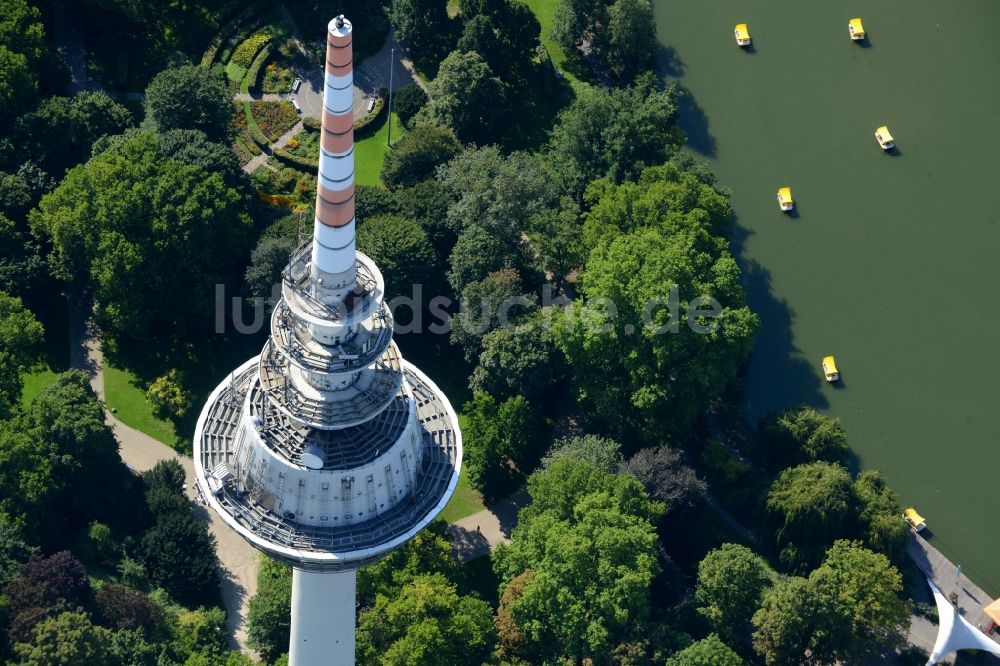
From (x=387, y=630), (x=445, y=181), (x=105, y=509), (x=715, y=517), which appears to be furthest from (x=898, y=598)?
(x=105, y=509)

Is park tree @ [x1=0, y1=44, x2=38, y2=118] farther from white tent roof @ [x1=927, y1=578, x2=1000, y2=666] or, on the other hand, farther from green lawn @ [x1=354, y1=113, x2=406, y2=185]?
white tent roof @ [x1=927, y1=578, x2=1000, y2=666]

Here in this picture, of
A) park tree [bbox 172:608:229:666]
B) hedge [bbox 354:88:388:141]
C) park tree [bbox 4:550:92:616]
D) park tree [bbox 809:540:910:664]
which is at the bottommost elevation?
park tree [bbox 172:608:229:666]

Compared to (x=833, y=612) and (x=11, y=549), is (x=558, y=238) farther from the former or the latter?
(x=11, y=549)

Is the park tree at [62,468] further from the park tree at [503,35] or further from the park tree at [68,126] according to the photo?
the park tree at [503,35]

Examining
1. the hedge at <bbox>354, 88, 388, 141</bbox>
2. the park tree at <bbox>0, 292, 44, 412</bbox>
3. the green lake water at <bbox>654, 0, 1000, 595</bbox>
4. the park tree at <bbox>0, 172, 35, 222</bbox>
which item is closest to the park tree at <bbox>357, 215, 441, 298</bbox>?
the hedge at <bbox>354, 88, 388, 141</bbox>

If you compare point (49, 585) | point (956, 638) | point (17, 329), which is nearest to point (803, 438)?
point (956, 638)

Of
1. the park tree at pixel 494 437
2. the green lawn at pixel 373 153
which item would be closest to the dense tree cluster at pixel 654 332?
the park tree at pixel 494 437
